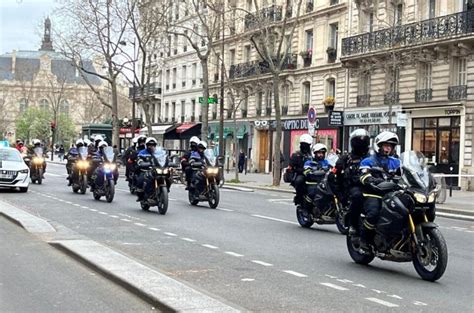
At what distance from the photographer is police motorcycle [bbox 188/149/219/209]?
1800 cm

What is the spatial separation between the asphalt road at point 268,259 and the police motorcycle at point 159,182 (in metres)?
0.32

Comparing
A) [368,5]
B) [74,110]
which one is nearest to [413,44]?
[368,5]

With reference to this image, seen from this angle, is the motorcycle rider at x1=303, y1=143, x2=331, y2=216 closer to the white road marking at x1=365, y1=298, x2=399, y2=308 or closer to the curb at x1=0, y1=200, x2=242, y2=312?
the curb at x1=0, y1=200, x2=242, y2=312

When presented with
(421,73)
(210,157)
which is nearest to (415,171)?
(210,157)

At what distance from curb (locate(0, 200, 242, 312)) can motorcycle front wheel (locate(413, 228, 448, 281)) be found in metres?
2.88

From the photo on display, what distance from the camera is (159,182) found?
1620 cm

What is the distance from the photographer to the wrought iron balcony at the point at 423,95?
106ft

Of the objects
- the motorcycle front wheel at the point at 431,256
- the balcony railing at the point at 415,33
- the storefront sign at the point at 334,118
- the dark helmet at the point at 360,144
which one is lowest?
the motorcycle front wheel at the point at 431,256

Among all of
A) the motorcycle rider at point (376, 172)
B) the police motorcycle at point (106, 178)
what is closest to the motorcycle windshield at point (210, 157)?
the police motorcycle at point (106, 178)

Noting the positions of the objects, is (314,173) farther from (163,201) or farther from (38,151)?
(38,151)

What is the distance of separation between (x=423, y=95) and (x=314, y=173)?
68.7ft

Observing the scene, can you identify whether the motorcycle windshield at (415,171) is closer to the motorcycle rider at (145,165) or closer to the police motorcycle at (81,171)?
the motorcycle rider at (145,165)

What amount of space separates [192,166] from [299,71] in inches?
1061

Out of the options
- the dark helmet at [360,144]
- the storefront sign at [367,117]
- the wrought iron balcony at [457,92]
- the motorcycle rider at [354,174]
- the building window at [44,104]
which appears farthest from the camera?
the building window at [44,104]
